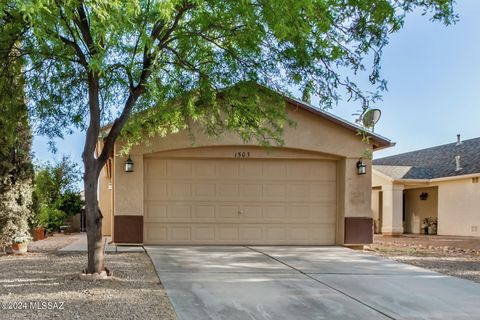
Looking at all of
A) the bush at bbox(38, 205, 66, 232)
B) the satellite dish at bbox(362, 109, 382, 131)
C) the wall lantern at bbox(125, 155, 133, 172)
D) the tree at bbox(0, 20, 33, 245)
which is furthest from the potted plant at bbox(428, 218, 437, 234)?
the tree at bbox(0, 20, 33, 245)

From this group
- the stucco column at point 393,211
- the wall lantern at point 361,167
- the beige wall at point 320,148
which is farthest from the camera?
the stucco column at point 393,211

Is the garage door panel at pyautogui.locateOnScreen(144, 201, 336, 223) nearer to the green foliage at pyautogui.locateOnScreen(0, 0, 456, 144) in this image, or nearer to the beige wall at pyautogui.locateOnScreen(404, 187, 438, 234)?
the green foliage at pyautogui.locateOnScreen(0, 0, 456, 144)

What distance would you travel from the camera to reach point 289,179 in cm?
1366

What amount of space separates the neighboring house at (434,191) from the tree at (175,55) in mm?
11752

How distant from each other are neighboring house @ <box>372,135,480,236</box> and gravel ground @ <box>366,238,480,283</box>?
463cm

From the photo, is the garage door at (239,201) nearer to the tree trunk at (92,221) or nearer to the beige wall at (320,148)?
the beige wall at (320,148)

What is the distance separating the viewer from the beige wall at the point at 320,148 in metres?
12.9

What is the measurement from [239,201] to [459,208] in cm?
1104

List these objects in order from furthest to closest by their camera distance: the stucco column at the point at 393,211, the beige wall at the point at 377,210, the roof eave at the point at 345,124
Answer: the beige wall at the point at 377,210
the stucco column at the point at 393,211
the roof eave at the point at 345,124

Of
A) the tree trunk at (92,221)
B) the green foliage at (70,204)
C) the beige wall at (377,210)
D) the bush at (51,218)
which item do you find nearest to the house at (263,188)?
the tree trunk at (92,221)

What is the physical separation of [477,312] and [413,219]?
18126 millimetres

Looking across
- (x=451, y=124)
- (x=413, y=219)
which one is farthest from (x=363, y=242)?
(x=451, y=124)

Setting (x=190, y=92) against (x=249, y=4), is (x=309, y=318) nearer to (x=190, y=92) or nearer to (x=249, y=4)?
(x=249, y=4)

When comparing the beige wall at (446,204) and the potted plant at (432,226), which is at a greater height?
the beige wall at (446,204)
